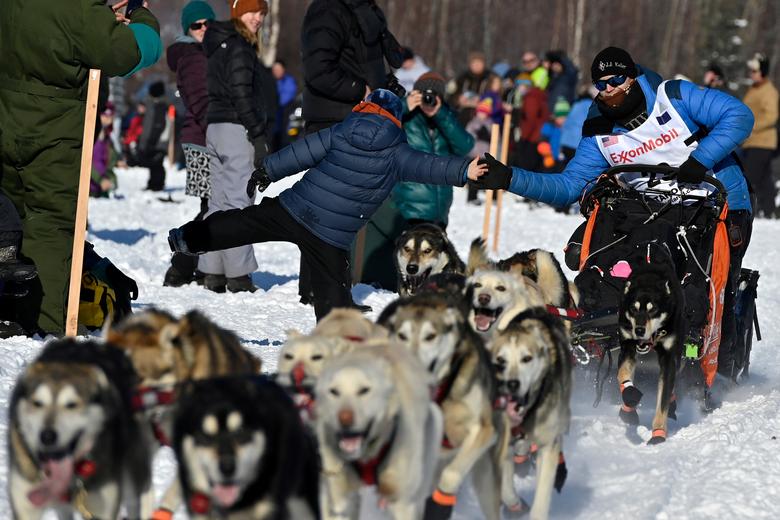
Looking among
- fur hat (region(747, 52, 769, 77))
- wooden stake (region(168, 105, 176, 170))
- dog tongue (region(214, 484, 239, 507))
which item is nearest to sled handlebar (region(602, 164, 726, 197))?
dog tongue (region(214, 484, 239, 507))

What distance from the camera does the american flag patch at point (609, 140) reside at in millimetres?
6070

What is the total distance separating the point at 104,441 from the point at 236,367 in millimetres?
708

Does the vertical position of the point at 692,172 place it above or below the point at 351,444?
above

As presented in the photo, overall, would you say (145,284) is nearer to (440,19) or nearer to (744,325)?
(744,325)

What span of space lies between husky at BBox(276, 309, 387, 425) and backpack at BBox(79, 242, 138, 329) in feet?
9.25

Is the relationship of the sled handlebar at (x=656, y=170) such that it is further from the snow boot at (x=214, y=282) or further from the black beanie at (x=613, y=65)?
the snow boot at (x=214, y=282)

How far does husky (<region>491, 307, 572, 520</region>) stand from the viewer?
3.81 m

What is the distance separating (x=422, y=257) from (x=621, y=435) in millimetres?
1808

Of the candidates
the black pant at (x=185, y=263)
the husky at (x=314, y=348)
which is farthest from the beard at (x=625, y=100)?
the black pant at (x=185, y=263)

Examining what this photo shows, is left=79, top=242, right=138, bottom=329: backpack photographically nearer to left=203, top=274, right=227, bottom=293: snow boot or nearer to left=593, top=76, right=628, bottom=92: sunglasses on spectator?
left=203, top=274, right=227, bottom=293: snow boot

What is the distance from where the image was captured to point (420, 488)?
3.18 metres

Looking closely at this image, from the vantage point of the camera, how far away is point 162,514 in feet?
10.6

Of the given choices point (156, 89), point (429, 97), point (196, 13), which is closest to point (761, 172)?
point (429, 97)

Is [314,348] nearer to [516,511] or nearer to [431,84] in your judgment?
[516,511]
